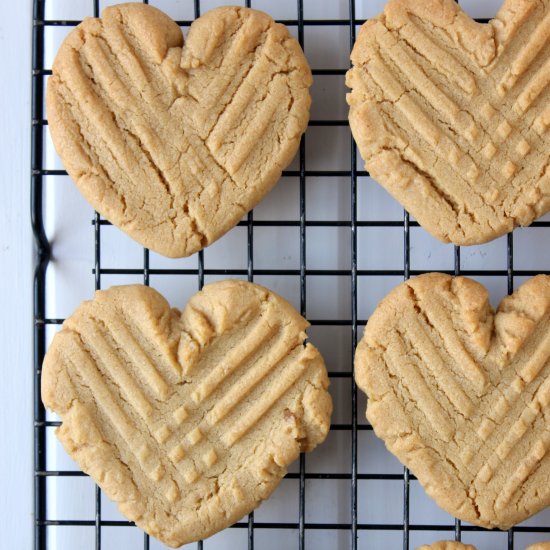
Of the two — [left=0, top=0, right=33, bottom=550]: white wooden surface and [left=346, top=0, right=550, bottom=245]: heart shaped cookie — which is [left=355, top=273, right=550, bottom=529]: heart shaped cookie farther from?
[left=0, top=0, right=33, bottom=550]: white wooden surface

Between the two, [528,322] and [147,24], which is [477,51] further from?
[147,24]

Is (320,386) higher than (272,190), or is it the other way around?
(272,190)

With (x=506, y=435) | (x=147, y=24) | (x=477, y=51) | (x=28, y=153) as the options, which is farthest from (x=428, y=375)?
(x=28, y=153)

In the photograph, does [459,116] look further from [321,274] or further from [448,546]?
[448,546]

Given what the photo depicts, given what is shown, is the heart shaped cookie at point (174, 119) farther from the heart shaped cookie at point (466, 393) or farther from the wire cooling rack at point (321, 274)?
the heart shaped cookie at point (466, 393)

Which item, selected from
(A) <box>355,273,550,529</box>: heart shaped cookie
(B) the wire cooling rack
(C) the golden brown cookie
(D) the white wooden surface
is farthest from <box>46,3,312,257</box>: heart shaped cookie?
(C) the golden brown cookie

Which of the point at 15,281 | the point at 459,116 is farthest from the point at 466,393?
the point at 15,281

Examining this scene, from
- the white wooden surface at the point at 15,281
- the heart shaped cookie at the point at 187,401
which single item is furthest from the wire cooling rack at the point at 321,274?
the heart shaped cookie at the point at 187,401
